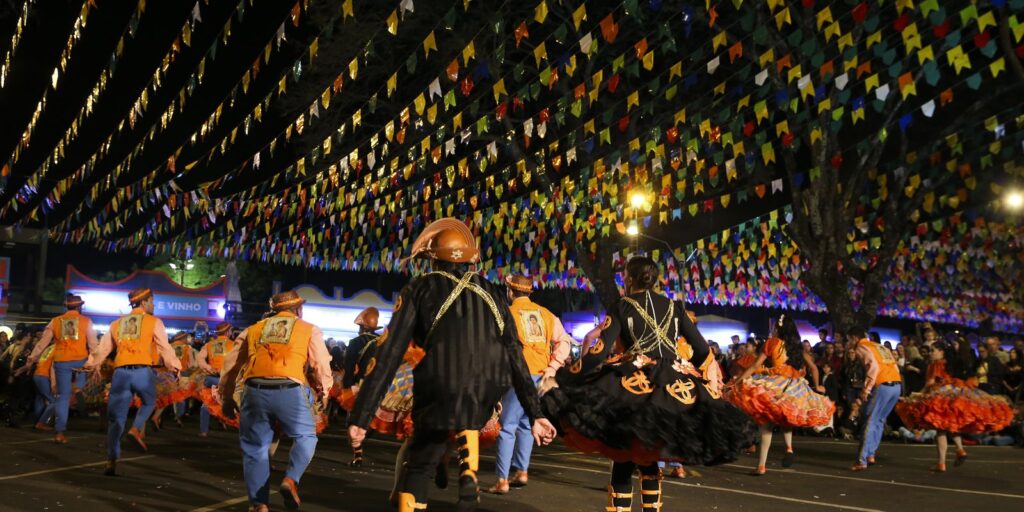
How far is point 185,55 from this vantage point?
2047 cm

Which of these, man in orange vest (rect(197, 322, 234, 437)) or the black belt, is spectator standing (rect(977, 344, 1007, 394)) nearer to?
man in orange vest (rect(197, 322, 234, 437))

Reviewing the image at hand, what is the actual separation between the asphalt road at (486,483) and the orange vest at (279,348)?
1.56 m

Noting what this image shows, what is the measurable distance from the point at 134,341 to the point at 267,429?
414 centimetres

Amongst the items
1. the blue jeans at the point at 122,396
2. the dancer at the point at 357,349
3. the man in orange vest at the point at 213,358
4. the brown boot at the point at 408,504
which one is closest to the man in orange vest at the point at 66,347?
the man in orange vest at the point at 213,358

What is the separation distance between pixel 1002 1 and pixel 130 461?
42.4 ft

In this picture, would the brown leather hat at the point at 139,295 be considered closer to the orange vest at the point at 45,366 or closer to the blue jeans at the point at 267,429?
the blue jeans at the point at 267,429

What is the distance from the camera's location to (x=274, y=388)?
7285mm

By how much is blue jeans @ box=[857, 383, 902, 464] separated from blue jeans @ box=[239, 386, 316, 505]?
816 cm

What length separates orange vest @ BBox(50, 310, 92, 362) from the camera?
1443cm

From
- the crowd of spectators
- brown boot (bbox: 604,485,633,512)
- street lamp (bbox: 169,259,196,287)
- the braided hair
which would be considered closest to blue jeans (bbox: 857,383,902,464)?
the braided hair

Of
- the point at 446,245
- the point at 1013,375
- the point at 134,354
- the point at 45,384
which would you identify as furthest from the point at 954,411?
the point at 45,384

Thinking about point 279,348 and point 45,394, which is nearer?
point 279,348

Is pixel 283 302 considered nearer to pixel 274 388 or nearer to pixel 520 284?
pixel 274 388

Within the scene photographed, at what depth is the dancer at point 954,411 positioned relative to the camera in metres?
12.7
